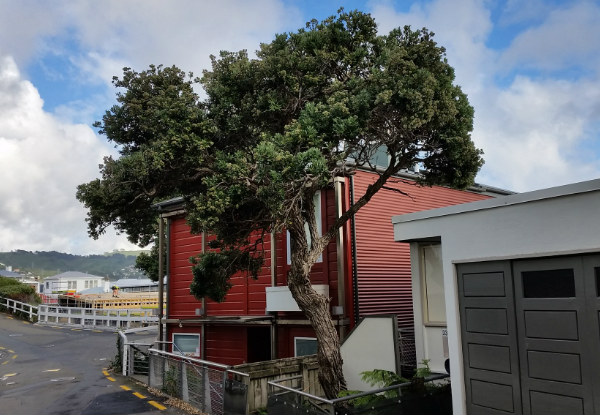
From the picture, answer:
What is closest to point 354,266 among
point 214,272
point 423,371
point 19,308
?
point 214,272

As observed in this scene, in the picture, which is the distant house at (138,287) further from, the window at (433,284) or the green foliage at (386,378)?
the window at (433,284)

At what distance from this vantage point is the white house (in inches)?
264

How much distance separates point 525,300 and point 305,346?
29.6 ft

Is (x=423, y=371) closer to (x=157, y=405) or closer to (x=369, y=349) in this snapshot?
(x=369, y=349)

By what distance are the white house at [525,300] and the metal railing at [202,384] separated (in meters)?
4.87

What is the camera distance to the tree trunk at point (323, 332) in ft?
35.5

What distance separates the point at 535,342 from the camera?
23.6 ft

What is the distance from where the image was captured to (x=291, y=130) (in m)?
10.2

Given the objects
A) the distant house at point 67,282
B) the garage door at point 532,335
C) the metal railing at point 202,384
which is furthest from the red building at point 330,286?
the distant house at point 67,282

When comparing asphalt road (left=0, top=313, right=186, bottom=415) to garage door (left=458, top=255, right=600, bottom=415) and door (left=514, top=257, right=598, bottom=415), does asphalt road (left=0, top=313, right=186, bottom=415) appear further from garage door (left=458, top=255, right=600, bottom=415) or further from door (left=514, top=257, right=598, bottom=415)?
door (left=514, top=257, right=598, bottom=415)

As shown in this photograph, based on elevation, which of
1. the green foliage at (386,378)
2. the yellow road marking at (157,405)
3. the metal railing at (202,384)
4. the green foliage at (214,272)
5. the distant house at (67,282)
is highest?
the distant house at (67,282)

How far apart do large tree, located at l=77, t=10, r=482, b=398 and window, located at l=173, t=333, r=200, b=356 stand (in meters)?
8.80

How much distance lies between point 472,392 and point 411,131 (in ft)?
17.1

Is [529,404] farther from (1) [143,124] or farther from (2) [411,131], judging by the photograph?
(1) [143,124]
